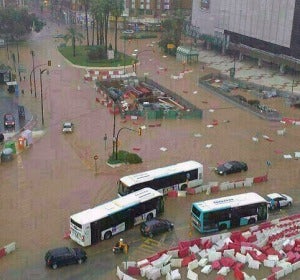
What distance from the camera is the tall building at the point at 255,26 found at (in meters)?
62.5

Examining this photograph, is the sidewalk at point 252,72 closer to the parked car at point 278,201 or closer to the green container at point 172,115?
the green container at point 172,115

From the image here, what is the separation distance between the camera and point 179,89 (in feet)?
181

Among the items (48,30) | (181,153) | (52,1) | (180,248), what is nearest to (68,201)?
(180,248)

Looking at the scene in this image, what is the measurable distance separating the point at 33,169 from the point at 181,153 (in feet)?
33.4

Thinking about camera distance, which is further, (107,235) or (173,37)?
(173,37)

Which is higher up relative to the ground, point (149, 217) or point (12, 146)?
point (12, 146)

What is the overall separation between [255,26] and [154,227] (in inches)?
2012

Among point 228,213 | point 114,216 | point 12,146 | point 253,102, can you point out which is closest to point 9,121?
point 12,146

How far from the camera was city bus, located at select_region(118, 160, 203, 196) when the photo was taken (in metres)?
27.9

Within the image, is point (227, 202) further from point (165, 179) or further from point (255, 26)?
point (255, 26)

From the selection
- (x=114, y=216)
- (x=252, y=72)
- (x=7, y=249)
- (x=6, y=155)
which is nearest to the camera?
(x=7, y=249)

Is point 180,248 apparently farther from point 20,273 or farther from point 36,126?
point 36,126

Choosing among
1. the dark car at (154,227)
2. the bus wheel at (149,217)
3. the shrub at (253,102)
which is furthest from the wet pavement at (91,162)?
the shrub at (253,102)

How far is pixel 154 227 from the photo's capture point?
81.0 ft
